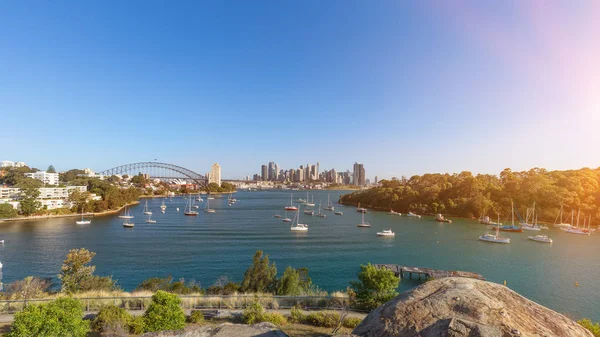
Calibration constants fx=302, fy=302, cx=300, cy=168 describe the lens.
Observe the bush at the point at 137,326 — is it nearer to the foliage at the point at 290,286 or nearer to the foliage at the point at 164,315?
the foliage at the point at 164,315

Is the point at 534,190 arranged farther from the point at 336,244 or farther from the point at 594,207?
the point at 336,244

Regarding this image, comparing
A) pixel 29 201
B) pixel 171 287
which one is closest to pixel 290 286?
pixel 171 287

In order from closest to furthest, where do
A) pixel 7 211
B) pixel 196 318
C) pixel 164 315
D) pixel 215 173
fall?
pixel 164 315 → pixel 196 318 → pixel 7 211 → pixel 215 173

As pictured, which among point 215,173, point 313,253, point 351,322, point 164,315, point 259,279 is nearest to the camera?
point 164,315

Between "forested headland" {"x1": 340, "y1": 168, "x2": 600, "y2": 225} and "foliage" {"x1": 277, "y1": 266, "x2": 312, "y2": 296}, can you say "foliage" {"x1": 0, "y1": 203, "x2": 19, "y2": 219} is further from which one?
"forested headland" {"x1": 340, "y1": 168, "x2": 600, "y2": 225}

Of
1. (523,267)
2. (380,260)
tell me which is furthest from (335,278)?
(523,267)

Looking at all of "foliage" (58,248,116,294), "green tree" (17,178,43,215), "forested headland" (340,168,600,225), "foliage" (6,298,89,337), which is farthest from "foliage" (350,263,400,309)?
"green tree" (17,178,43,215)

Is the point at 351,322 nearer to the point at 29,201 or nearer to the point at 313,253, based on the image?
the point at 313,253
